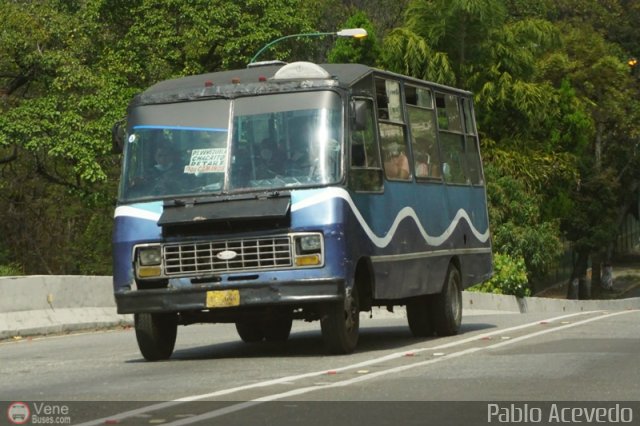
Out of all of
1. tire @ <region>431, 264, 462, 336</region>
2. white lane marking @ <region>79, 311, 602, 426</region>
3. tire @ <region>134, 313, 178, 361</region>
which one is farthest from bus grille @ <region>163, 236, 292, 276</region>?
tire @ <region>431, 264, 462, 336</region>

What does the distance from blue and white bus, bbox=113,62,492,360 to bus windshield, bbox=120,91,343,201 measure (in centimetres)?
1

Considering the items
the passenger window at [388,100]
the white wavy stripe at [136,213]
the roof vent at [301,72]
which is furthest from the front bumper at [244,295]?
the passenger window at [388,100]

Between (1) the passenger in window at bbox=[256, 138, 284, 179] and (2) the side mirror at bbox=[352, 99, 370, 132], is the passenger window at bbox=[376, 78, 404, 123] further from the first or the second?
(1) the passenger in window at bbox=[256, 138, 284, 179]

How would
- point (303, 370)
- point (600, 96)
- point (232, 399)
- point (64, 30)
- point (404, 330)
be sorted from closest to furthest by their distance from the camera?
point (232, 399)
point (303, 370)
point (404, 330)
point (64, 30)
point (600, 96)

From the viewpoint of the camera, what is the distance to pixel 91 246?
53000 mm

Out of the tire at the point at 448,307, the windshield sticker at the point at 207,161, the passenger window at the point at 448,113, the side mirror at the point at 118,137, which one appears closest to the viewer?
the windshield sticker at the point at 207,161

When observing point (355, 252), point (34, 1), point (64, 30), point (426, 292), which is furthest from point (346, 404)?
point (34, 1)

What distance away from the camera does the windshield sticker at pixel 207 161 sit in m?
14.9

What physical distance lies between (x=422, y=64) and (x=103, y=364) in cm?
3690

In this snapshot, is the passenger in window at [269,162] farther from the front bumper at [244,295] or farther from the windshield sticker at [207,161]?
the front bumper at [244,295]

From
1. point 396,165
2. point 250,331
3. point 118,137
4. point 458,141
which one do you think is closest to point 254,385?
point 118,137

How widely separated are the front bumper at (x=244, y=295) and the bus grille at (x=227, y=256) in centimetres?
19

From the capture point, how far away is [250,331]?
18.1 m

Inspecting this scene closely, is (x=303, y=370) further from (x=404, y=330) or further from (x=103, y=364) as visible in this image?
(x=404, y=330)
